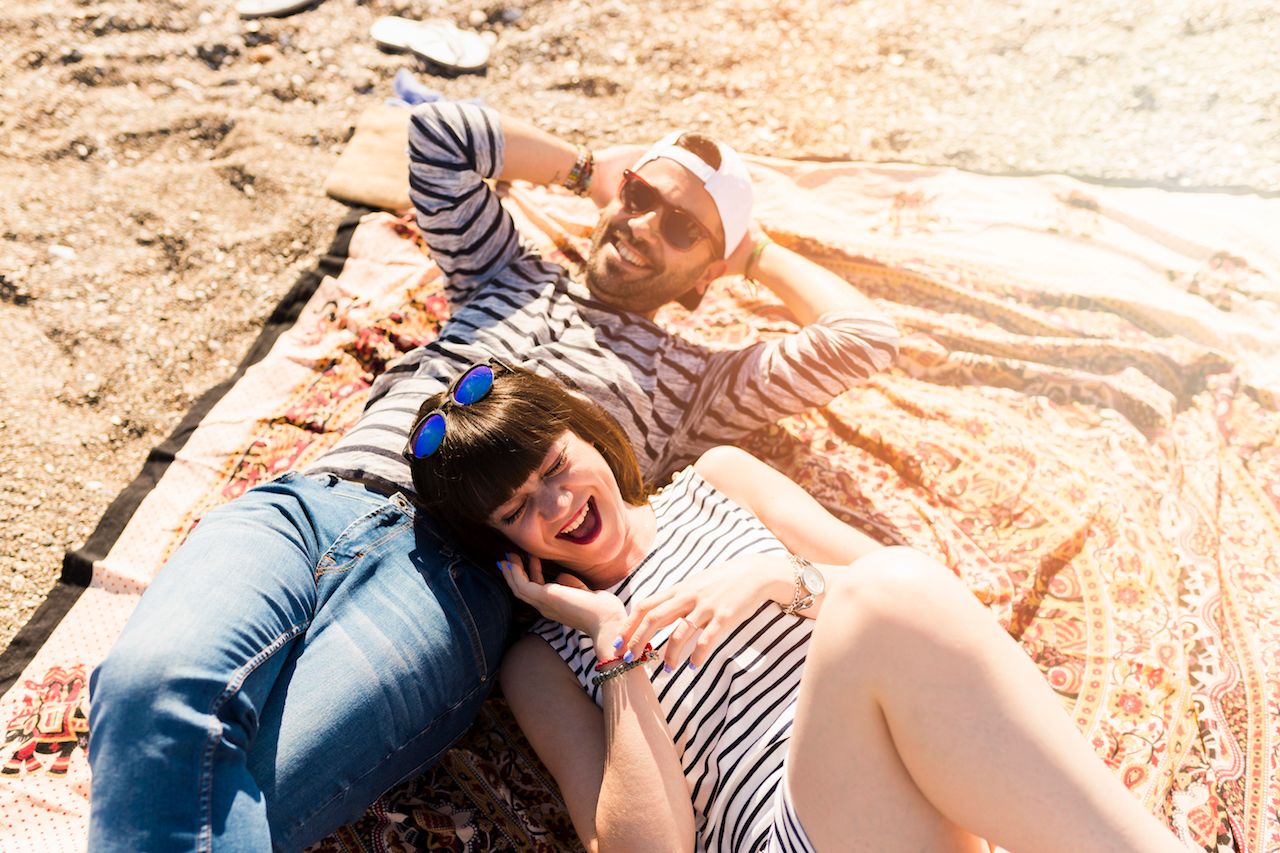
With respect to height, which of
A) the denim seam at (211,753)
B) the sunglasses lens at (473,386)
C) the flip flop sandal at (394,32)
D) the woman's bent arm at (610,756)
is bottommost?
the woman's bent arm at (610,756)

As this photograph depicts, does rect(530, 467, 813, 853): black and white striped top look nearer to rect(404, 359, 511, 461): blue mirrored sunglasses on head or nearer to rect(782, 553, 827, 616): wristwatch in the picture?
rect(782, 553, 827, 616): wristwatch

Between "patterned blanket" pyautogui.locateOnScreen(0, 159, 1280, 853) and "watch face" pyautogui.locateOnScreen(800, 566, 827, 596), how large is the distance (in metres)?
0.98

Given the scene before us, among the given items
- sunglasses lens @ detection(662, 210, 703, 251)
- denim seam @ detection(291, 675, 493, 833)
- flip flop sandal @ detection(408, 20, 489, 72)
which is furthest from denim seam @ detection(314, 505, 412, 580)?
flip flop sandal @ detection(408, 20, 489, 72)

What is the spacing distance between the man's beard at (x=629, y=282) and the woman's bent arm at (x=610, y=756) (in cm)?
141

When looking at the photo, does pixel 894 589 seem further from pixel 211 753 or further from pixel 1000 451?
pixel 1000 451

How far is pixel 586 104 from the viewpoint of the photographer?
512 cm

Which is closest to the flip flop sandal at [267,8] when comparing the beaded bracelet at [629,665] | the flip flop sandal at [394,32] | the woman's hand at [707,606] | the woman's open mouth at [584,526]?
the flip flop sandal at [394,32]

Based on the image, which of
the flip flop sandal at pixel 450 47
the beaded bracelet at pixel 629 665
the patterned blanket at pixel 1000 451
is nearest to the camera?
the beaded bracelet at pixel 629 665

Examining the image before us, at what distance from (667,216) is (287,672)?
1.94 m

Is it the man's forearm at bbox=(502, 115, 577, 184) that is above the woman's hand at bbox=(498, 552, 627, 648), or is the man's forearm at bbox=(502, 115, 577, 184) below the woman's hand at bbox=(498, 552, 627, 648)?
above

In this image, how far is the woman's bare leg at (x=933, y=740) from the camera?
1.66 meters

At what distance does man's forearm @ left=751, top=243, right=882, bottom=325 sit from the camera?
10.6 feet

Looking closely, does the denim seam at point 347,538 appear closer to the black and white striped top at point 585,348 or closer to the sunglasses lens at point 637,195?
the black and white striped top at point 585,348

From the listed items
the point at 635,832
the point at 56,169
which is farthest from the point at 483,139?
the point at 56,169
